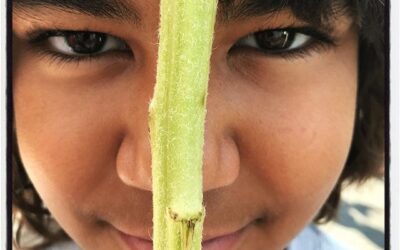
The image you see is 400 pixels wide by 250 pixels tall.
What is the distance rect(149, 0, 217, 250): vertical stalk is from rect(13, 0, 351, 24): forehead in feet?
0.41

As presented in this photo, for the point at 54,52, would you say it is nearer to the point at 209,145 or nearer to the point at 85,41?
the point at 85,41

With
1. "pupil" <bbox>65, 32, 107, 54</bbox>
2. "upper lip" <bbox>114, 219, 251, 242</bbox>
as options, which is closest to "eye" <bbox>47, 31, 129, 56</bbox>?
"pupil" <bbox>65, 32, 107, 54</bbox>

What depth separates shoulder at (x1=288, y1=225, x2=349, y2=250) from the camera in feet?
1.66

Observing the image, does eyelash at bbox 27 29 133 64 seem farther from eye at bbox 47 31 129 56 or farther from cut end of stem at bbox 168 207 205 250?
cut end of stem at bbox 168 207 205 250

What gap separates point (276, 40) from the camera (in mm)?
438

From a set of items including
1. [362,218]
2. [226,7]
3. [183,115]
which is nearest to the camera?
[183,115]

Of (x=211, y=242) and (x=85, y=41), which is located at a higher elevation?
(x=85, y=41)

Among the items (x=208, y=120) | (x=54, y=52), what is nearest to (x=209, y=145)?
(x=208, y=120)

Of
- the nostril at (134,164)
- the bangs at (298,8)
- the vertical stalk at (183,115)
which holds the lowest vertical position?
the nostril at (134,164)

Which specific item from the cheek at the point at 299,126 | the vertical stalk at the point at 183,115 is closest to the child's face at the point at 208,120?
the cheek at the point at 299,126

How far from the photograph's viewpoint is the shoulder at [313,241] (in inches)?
20.0

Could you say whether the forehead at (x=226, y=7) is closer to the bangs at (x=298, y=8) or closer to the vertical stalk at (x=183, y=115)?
the bangs at (x=298, y=8)

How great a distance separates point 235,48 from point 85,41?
99mm

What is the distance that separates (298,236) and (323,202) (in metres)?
0.04
